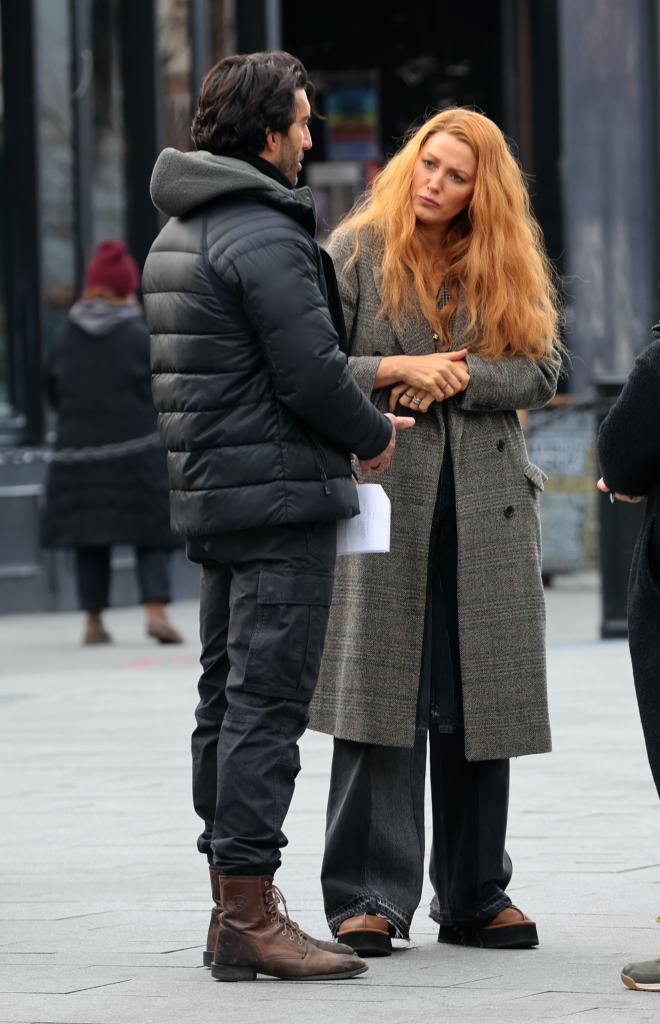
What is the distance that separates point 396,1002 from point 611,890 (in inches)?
49.0

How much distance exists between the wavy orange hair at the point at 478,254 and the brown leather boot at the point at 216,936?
1.32 m

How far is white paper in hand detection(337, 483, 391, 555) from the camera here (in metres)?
4.74

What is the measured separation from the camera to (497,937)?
5000 mm

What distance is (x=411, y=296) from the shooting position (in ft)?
16.7

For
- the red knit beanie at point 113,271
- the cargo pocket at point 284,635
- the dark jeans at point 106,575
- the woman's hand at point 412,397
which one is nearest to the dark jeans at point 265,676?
the cargo pocket at point 284,635

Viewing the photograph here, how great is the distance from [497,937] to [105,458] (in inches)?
286

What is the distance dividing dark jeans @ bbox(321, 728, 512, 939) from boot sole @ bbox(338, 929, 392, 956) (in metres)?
0.06

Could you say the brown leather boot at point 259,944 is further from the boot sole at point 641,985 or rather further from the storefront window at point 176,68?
the storefront window at point 176,68

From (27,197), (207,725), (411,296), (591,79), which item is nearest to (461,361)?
(411,296)

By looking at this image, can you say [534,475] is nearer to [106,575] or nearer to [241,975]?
[241,975]

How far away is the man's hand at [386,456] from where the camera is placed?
15.5 ft

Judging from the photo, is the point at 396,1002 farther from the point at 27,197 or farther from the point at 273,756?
the point at 27,197

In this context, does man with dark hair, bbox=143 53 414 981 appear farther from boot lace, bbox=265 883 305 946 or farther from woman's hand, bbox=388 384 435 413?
woman's hand, bbox=388 384 435 413

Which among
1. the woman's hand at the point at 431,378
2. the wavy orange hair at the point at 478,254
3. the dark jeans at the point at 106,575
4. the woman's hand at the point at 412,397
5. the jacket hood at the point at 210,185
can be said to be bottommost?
the dark jeans at the point at 106,575
